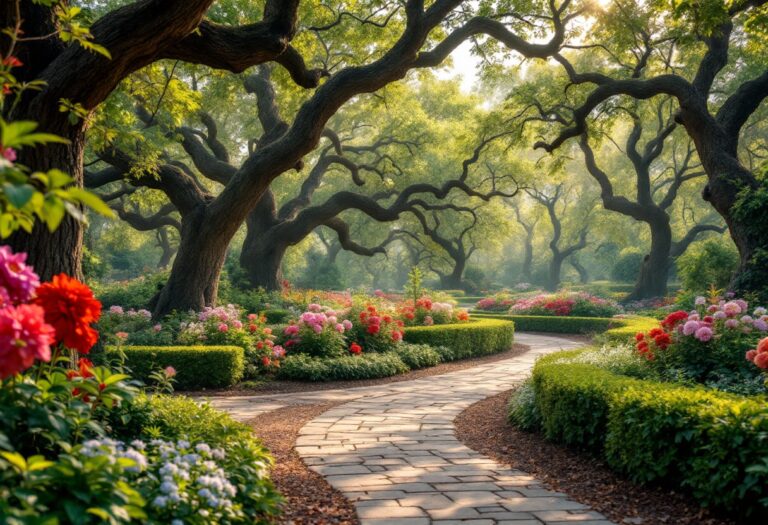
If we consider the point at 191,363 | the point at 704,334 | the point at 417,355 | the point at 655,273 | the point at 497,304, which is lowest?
the point at 417,355

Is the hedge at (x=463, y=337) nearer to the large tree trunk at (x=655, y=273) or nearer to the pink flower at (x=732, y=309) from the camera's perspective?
the pink flower at (x=732, y=309)

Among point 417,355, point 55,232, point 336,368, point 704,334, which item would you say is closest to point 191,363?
point 336,368

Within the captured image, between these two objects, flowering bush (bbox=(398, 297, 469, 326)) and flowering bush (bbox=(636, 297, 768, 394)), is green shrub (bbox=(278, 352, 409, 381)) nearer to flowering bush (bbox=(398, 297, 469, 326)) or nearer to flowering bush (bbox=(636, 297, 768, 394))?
flowering bush (bbox=(398, 297, 469, 326))

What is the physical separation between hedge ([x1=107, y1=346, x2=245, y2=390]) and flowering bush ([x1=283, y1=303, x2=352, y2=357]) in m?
1.77

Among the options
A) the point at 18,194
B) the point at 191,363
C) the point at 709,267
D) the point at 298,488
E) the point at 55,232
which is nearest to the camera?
the point at 18,194

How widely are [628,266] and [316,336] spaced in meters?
34.3

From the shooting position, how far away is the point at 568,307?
69.1 feet

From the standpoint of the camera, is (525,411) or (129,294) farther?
(129,294)

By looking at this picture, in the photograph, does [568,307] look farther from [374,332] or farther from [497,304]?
[374,332]

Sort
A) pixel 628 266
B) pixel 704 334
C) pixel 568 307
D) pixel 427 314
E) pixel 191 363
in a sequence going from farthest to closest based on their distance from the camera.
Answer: pixel 628 266 < pixel 568 307 < pixel 427 314 < pixel 191 363 < pixel 704 334

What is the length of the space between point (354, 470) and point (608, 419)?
221 centimetres

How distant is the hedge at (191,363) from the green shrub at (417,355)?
138 inches

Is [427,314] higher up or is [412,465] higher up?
[427,314]

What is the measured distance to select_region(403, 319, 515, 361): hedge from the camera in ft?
41.7
